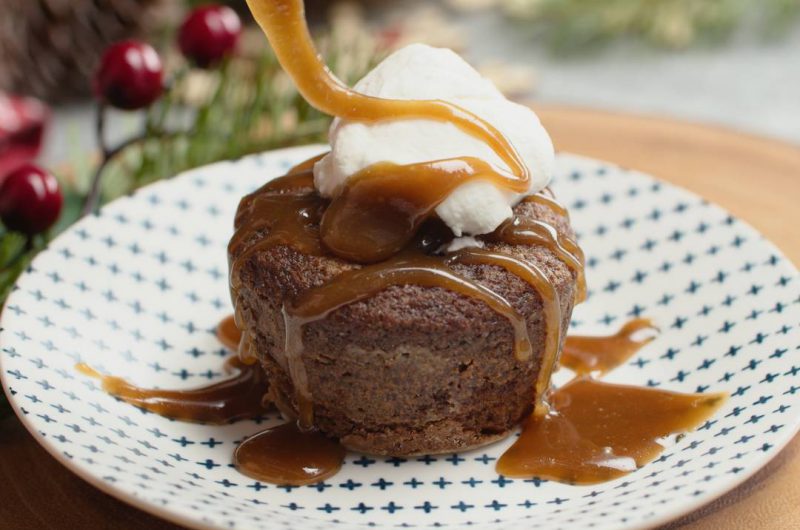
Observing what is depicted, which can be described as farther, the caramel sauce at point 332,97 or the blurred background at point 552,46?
the blurred background at point 552,46

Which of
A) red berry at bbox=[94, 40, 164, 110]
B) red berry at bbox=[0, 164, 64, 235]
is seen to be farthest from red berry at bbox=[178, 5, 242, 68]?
red berry at bbox=[0, 164, 64, 235]

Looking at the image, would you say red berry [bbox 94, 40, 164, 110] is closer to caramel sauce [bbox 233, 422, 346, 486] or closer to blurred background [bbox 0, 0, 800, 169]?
caramel sauce [bbox 233, 422, 346, 486]

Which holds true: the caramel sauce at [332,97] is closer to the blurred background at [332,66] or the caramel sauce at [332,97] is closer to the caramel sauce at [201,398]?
the caramel sauce at [201,398]

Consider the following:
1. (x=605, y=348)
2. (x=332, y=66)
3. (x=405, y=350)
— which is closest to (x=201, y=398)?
(x=405, y=350)

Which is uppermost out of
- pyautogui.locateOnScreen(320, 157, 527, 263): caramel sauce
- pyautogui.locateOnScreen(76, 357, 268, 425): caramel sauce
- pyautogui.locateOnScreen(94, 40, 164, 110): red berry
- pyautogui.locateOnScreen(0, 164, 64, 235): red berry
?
pyautogui.locateOnScreen(94, 40, 164, 110): red berry

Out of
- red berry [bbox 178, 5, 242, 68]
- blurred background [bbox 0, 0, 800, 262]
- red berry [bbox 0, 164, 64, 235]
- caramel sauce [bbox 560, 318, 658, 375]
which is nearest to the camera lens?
caramel sauce [bbox 560, 318, 658, 375]

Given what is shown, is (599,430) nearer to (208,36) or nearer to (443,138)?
(443,138)

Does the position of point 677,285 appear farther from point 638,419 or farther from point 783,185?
point 783,185

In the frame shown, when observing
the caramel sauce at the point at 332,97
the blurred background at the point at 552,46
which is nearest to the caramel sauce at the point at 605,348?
the caramel sauce at the point at 332,97
